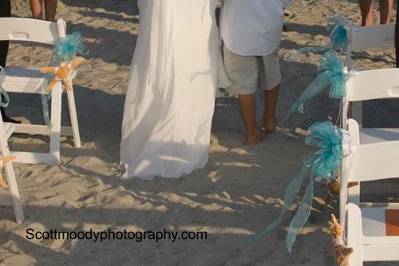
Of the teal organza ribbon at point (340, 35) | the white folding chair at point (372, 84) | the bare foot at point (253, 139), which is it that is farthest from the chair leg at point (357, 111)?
the white folding chair at point (372, 84)

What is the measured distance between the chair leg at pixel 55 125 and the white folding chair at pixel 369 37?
186cm

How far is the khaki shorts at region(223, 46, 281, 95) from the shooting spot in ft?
15.1

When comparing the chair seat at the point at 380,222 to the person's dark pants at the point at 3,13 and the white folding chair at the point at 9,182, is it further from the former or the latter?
the person's dark pants at the point at 3,13

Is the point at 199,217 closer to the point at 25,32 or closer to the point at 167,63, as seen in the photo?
the point at 167,63

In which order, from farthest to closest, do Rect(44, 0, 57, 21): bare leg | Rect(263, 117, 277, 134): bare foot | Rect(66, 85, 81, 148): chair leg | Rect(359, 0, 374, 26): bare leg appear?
1. Rect(44, 0, 57, 21): bare leg
2. Rect(359, 0, 374, 26): bare leg
3. Rect(263, 117, 277, 134): bare foot
4. Rect(66, 85, 81, 148): chair leg

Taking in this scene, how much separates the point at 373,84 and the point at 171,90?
142 centimetres

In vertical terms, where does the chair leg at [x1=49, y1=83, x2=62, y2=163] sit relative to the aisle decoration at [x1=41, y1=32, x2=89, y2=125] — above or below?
below

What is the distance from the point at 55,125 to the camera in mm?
4715

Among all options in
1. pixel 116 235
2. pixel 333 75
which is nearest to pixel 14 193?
pixel 116 235

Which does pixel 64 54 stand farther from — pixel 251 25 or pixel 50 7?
pixel 50 7

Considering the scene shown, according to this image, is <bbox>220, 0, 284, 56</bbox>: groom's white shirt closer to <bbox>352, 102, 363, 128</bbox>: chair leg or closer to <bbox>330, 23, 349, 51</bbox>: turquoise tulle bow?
<bbox>330, 23, 349, 51</bbox>: turquoise tulle bow

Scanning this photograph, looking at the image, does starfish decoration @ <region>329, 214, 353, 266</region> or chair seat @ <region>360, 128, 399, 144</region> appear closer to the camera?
starfish decoration @ <region>329, 214, 353, 266</region>

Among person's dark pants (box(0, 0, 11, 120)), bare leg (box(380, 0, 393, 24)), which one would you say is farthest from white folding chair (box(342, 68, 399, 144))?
bare leg (box(380, 0, 393, 24))

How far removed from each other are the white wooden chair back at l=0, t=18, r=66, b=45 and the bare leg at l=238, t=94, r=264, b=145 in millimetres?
1246
